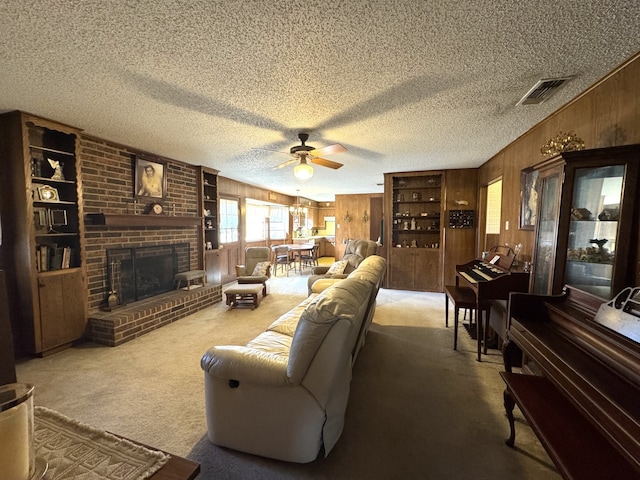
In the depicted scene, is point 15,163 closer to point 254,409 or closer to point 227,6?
point 227,6

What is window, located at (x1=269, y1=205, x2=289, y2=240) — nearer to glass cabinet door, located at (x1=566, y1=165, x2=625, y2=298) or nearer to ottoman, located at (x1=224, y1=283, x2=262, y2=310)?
ottoman, located at (x1=224, y1=283, x2=262, y2=310)

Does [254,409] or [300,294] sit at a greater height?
[254,409]

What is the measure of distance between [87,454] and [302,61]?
214 centimetres

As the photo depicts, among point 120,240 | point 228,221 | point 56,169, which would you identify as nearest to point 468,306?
point 120,240

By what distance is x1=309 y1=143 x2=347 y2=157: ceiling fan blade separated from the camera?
2888mm

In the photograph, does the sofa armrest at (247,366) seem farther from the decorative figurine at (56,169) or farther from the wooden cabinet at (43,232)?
the decorative figurine at (56,169)

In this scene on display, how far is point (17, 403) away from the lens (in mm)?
685

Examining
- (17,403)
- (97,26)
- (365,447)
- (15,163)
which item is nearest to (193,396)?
(365,447)

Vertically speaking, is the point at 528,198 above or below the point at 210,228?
above

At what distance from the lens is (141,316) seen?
3355 millimetres

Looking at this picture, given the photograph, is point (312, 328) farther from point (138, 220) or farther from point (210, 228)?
point (210, 228)

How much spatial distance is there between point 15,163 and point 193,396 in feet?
9.24

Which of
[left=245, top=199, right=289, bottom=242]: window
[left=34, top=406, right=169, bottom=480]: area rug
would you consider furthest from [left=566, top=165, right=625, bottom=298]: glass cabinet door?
[left=245, top=199, right=289, bottom=242]: window

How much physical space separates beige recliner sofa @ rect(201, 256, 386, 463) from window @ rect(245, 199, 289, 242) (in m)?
6.12
